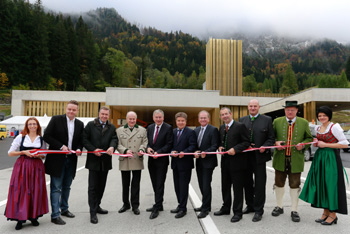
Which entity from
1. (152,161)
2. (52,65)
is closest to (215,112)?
(152,161)

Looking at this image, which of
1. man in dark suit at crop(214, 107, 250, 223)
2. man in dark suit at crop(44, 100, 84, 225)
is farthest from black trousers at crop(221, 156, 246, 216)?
man in dark suit at crop(44, 100, 84, 225)

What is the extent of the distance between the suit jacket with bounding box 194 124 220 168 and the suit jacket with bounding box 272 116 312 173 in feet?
3.66

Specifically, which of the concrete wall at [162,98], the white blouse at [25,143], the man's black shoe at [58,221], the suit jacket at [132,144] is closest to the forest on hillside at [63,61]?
the concrete wall at [162,98]

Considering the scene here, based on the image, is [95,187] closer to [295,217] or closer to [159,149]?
[159,149]

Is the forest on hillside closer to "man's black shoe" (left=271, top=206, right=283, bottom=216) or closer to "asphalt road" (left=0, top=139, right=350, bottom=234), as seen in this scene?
"asphalt road" (left=0, top=139, right=350, bottom=234)

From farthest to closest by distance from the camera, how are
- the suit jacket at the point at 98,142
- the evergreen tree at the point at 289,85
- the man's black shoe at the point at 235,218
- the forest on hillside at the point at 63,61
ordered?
the evergreen tree at the point at 289,85 → the forest on hillside at the point at 63,61 → the suit jacket at the point at 98,142 → the man's black shoe at the point at 235,218

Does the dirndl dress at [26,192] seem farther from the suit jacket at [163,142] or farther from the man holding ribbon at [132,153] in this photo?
the suit jacket at [163,142]

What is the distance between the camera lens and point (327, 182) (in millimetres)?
4117

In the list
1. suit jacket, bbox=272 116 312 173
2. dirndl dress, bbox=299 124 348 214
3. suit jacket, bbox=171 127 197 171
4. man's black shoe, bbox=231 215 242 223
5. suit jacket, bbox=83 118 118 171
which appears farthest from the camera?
suit jacket, bbox=171 127 197 171

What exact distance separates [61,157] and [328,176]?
444cm

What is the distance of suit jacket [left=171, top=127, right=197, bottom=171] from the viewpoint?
4.68m

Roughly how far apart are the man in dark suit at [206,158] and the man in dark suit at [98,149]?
5.22 feet

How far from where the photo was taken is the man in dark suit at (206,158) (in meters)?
4.55

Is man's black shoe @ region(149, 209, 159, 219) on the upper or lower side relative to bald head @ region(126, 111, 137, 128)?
lower
